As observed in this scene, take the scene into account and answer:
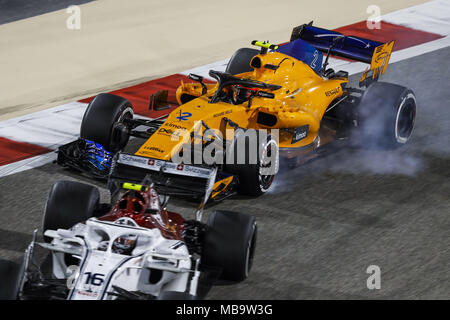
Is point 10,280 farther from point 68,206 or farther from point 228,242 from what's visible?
point 228,242

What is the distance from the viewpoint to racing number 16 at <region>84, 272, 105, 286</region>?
6312 mm

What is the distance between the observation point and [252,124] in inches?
382

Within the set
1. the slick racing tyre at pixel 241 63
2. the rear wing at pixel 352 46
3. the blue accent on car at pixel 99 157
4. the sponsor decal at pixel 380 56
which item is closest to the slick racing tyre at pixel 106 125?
the blue accent on car at pixel 99 157

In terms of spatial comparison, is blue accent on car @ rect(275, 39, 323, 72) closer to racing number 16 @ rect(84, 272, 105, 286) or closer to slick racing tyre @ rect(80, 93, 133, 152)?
slick racing tyre @ rect(80, 93, 133, 152)

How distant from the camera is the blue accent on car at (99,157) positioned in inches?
369

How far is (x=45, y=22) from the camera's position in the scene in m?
15.8

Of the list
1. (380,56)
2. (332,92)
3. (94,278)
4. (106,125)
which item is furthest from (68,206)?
(380,56)

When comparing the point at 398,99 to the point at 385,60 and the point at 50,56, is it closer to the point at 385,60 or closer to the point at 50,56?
the point at 385,60

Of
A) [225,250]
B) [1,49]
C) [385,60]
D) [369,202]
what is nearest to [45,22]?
[1,49]

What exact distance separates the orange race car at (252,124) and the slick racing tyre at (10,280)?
206 centimetres

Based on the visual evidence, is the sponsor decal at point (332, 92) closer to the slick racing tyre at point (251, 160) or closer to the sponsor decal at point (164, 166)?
the slick racing tyre at point (251, 160)

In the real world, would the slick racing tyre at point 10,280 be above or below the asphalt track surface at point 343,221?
above

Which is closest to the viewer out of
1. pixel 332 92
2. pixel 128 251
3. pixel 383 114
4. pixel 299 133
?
pixel 128 251

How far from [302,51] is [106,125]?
8.93ft
